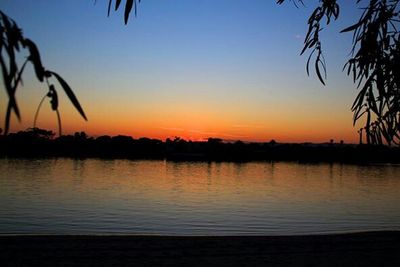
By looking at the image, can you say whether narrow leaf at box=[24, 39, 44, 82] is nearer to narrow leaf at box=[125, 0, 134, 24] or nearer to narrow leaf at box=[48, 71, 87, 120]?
narrow leaf at box=[48, 71, 87, 120]

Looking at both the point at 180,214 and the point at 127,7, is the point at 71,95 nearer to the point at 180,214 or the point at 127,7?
the point at 127,7

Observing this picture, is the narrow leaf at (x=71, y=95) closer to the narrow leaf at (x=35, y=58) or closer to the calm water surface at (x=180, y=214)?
the narrow leaf at (x=35, y=58)

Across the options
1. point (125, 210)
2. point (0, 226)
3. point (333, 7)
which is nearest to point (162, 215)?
point (125, 210)

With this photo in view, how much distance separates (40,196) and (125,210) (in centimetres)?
896
